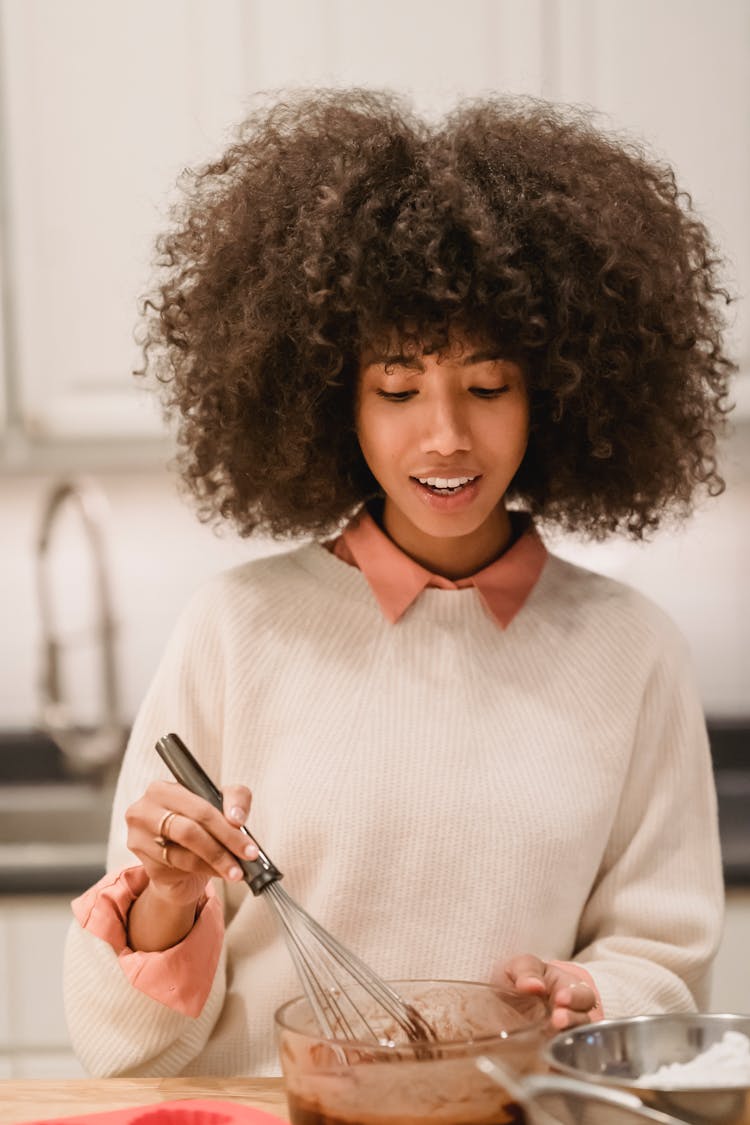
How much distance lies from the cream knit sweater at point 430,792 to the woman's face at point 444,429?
0.13 metres

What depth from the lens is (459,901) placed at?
112cm

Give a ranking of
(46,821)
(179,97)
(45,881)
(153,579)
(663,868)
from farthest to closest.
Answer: (153,579) < (46,821) < (179,97) < (45,881) < (663,868)

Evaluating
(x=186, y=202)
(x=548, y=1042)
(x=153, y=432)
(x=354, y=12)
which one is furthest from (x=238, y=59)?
(x=548, y=1042)

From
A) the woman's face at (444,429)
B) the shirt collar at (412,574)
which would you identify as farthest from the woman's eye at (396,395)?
the shirt collar at (412,574)

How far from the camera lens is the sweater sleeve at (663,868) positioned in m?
1.14

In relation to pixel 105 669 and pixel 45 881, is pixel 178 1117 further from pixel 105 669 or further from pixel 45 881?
pixel 105 669

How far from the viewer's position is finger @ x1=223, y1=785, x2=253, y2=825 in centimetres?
90

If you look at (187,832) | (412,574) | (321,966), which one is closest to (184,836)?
(187,832)

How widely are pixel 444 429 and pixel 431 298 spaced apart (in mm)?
92

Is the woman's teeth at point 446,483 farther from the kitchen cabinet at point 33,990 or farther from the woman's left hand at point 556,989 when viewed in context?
the kitchen cabinet at point 33,990

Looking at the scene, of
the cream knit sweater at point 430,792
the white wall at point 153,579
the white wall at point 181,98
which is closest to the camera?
the cream knit sweater at point 430,792

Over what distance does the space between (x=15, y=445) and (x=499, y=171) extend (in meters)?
1.33

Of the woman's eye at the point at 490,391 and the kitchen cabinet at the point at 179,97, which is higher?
the kitchen cabinet at the point at 179,97

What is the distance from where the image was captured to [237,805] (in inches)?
35.4
